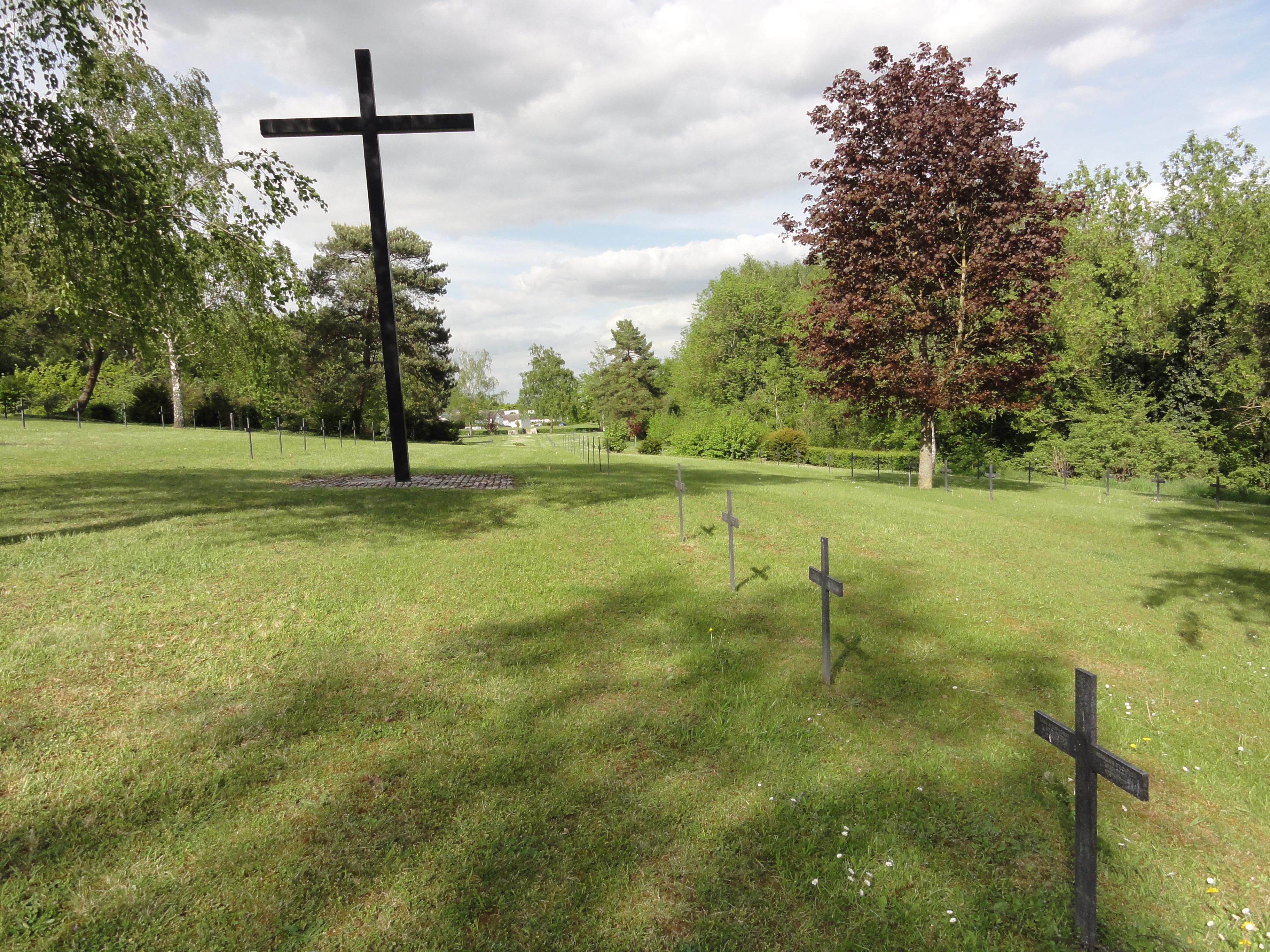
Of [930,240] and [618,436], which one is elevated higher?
[930,240]

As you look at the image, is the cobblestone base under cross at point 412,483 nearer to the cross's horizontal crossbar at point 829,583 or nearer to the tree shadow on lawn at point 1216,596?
the cross's horizontal crossbar at point 829,583

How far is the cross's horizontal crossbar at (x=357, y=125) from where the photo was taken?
36.9 feet

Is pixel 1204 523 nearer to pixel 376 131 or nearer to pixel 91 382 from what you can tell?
pixel 376 131

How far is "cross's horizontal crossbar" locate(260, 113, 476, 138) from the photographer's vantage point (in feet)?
36.9

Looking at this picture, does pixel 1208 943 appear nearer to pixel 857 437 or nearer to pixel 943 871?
pixel 943 871

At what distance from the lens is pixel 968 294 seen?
53.9 ft

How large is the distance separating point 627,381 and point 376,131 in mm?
54021

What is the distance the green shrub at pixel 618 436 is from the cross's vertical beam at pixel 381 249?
27217mm

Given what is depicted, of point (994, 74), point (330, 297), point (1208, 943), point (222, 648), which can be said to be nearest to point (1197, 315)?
point (994, 74)

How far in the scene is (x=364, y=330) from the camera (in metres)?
37.0

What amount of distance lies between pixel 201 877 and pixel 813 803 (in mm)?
3265

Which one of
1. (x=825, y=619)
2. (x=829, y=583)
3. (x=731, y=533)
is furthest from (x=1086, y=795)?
(x=731, y=533)

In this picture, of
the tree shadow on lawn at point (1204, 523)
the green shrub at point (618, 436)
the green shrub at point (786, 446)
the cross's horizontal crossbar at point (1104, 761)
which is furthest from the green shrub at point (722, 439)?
the cross's horizontal crossbar at point (1104, 761)

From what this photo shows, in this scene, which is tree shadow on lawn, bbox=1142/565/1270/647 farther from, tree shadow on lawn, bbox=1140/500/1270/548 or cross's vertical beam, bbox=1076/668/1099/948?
cross's vertical beam, bbox=1076/668/1099/948
